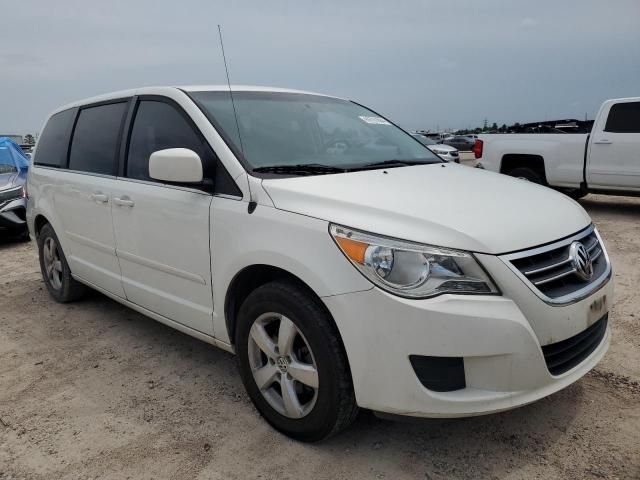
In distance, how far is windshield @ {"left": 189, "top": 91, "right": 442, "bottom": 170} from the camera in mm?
2805

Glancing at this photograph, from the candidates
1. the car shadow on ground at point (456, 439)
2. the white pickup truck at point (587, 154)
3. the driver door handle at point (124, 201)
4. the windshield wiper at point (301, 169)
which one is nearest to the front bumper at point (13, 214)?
the driver door handle at point (124, 201)

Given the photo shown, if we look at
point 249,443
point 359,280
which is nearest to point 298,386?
point 249,443

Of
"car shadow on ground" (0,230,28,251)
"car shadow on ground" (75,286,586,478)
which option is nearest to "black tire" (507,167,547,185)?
"car shadow on ground" (75,286,586,478)

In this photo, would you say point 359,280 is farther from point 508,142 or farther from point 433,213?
point 508,142

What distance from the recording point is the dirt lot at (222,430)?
2275 mm

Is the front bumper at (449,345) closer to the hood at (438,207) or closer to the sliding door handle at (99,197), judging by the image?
the hood at (438,207)

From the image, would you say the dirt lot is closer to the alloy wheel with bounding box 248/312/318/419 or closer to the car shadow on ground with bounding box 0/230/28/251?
the alloy wheel with bounding box 248/312/318/419

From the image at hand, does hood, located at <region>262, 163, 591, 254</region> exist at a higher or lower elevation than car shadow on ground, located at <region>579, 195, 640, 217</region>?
higher

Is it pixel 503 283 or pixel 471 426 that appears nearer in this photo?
pixel 503 283

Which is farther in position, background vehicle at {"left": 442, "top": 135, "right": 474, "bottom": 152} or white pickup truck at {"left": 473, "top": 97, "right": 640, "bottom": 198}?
background vehicle at {"left": 442, "top": 135, "right": 474, "bottom": 152}

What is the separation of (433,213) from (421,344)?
0.55 meters

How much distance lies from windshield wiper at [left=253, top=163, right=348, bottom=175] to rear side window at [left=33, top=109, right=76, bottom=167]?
237 centimetres

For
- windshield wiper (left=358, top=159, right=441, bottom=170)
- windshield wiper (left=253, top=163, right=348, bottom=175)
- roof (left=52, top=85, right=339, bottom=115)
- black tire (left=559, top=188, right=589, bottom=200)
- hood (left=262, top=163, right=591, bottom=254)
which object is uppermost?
roof (left=52, top=85, right=339, bottom=115)

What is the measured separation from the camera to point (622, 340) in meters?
3.40
